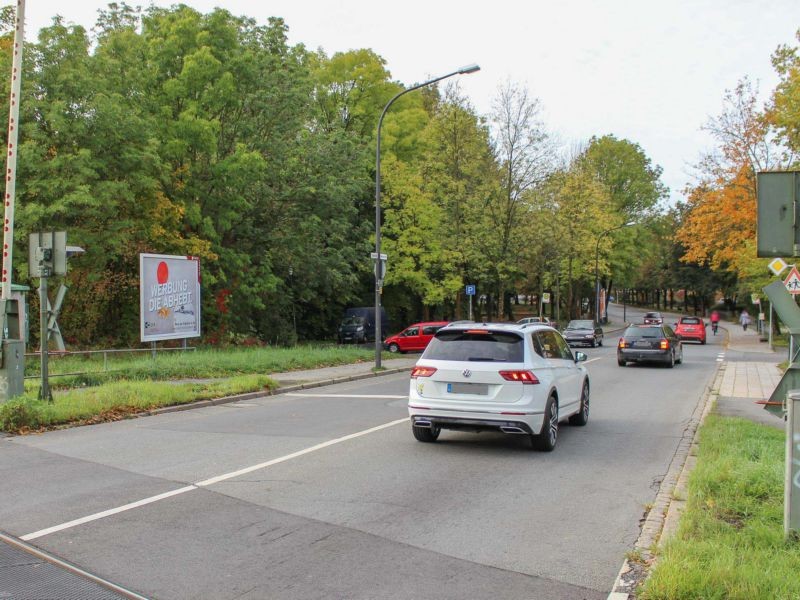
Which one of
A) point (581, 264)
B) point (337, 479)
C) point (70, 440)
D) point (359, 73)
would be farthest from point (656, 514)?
point (581, 264)

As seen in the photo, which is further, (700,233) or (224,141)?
(700,233)

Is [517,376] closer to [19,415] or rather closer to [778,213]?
[778,213]

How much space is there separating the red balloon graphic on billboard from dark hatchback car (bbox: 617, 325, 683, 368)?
1506 centimetres

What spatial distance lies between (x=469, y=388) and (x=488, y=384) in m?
0.26

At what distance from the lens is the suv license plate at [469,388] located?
8930 millimetres

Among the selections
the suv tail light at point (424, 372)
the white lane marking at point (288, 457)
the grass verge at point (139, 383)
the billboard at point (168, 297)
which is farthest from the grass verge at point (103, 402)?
the suv tail light at point (424, 372)

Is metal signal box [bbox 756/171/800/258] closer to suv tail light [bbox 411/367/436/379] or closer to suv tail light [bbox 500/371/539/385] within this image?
suv tail light [bbox 500/371/539/385]

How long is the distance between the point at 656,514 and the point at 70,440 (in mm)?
8010

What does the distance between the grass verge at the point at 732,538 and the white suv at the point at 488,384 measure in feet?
6.64


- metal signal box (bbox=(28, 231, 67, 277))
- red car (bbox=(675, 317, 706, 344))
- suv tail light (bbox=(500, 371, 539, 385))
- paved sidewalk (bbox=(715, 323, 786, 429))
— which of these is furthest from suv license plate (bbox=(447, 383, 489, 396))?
red car (bbox=(675, 317, 706, 344))

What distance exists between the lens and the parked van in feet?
130

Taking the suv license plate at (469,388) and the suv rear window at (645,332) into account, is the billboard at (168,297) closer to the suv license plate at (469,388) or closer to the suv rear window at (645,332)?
the suv license plate at (469,388)

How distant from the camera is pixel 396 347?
34156 mm

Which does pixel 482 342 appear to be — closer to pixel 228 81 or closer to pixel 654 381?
pixel 654 381
